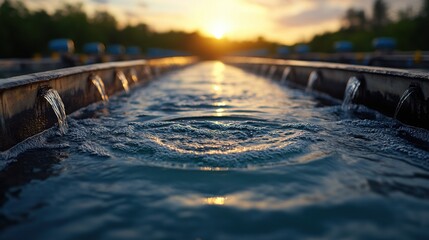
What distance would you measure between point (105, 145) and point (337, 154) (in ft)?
9.95

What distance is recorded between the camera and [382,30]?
9019 centimetres

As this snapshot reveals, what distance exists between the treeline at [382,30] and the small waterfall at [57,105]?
74236 mm

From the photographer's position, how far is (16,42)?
5131cm

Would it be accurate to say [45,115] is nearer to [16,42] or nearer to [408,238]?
[408,238]

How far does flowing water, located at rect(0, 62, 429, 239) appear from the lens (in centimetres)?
269

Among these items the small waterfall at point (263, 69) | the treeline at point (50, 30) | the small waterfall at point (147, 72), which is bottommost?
the small waterfall at point (263, 69)

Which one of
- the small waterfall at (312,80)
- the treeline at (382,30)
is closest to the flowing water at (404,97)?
the small waterfall at (312,80)

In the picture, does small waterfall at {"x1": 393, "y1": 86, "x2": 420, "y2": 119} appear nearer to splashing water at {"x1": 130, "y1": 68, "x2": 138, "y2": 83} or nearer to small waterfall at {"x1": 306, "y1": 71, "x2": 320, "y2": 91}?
small waterfall at {"x1": 306, "y1": 71, "x2": 320, "y2": 91}

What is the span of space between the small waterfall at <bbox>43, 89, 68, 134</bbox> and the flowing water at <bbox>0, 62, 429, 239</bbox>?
0.82 ft

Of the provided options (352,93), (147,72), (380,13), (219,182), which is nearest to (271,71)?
(147,72)

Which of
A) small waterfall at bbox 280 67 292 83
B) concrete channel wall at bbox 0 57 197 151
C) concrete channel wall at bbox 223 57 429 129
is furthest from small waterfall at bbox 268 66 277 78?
concrete channel wall at bbox 0 57 197 151

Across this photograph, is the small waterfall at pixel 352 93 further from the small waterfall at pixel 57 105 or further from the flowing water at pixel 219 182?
the small waterfall at pixel 57 105

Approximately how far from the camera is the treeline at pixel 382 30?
226 ft

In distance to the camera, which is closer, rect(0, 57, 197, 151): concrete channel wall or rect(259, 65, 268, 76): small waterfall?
rect(0, 57, 197, 151): concrete channel wall
